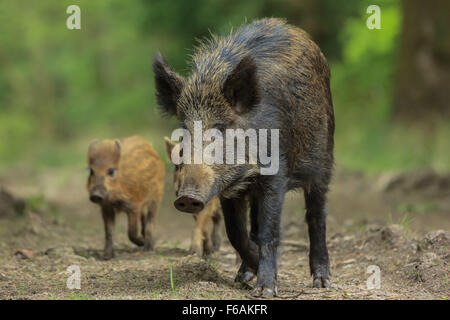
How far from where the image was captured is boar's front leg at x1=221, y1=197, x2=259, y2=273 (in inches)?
225

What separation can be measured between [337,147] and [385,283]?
11198 millimetres

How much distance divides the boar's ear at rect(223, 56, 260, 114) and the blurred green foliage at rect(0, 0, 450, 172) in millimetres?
3357

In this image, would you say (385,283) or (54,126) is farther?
(54,126)

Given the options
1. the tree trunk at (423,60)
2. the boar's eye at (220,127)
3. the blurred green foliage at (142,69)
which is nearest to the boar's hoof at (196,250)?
the blurred green foliage at (142,69)

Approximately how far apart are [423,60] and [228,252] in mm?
8282

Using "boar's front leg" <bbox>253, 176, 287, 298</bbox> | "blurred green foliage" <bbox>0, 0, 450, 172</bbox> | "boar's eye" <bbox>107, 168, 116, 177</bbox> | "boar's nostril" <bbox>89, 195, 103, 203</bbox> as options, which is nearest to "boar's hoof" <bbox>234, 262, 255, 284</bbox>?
"boar's front leg" <bbox>253, 176, 287, 298</bbox>

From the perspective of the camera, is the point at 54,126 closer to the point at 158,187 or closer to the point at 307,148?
the point at 158,187

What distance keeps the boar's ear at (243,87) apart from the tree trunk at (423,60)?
32.6 ft

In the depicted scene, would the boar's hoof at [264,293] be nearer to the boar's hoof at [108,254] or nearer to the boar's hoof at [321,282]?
the boar's hoof at [321,282]

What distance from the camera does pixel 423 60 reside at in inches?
580

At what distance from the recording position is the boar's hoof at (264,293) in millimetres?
5203

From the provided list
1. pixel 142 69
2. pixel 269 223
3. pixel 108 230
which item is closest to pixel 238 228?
pixel 269 223

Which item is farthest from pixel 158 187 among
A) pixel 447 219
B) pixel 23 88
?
pixel 23 88
